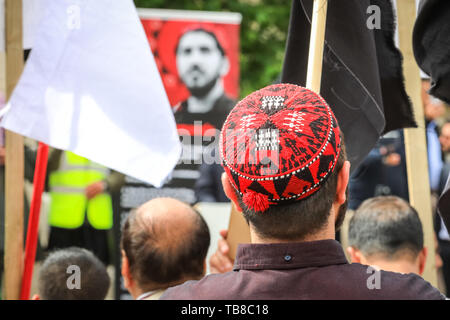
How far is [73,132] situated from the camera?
227cm

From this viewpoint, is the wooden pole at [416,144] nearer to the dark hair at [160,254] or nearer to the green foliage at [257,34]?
the dark hair at [160,254]

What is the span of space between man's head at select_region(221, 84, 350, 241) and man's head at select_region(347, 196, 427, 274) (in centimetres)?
117

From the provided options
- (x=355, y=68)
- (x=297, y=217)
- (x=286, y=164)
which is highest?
(x=355, y=68)

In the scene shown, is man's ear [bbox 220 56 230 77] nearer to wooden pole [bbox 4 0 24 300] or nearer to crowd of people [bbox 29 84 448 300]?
wooden pole [bbox 4 0 24 300]

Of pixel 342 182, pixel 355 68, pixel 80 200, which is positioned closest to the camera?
pixel 342 182

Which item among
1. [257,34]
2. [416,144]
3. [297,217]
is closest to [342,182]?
[297,217]

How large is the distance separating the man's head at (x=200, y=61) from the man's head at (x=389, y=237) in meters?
2.85

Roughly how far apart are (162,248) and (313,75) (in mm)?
783

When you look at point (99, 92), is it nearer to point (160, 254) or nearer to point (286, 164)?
point (160, 254)

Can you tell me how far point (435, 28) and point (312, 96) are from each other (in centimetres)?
49

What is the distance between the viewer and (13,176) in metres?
2.35

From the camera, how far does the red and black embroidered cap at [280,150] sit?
4.00 ft
